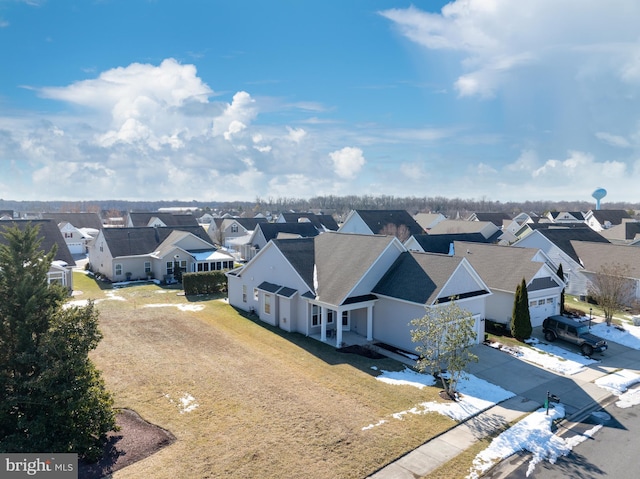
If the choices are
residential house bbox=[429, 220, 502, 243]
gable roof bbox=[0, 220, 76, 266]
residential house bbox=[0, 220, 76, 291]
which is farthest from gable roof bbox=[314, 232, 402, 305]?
residential house bbox=[429, 220, 502, 243]

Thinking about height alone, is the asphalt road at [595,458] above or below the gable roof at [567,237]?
below

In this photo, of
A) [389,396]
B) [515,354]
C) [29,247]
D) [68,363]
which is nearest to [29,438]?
[68,363]

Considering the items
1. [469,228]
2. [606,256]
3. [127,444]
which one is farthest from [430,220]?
[127,444]

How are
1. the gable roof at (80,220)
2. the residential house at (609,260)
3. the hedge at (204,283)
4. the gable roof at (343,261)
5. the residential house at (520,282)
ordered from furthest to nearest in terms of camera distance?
the gable roof at (80,220) → the hedge at (204,283) → the residential house at (609,260) → the residential house at (520,282) → the gable roof at (343,261)

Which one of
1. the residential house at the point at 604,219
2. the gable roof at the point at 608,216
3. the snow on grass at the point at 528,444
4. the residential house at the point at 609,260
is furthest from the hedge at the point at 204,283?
the gable roof at the point at 608,216

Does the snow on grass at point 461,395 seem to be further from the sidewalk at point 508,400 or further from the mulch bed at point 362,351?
the mulch bed at point 362,351
